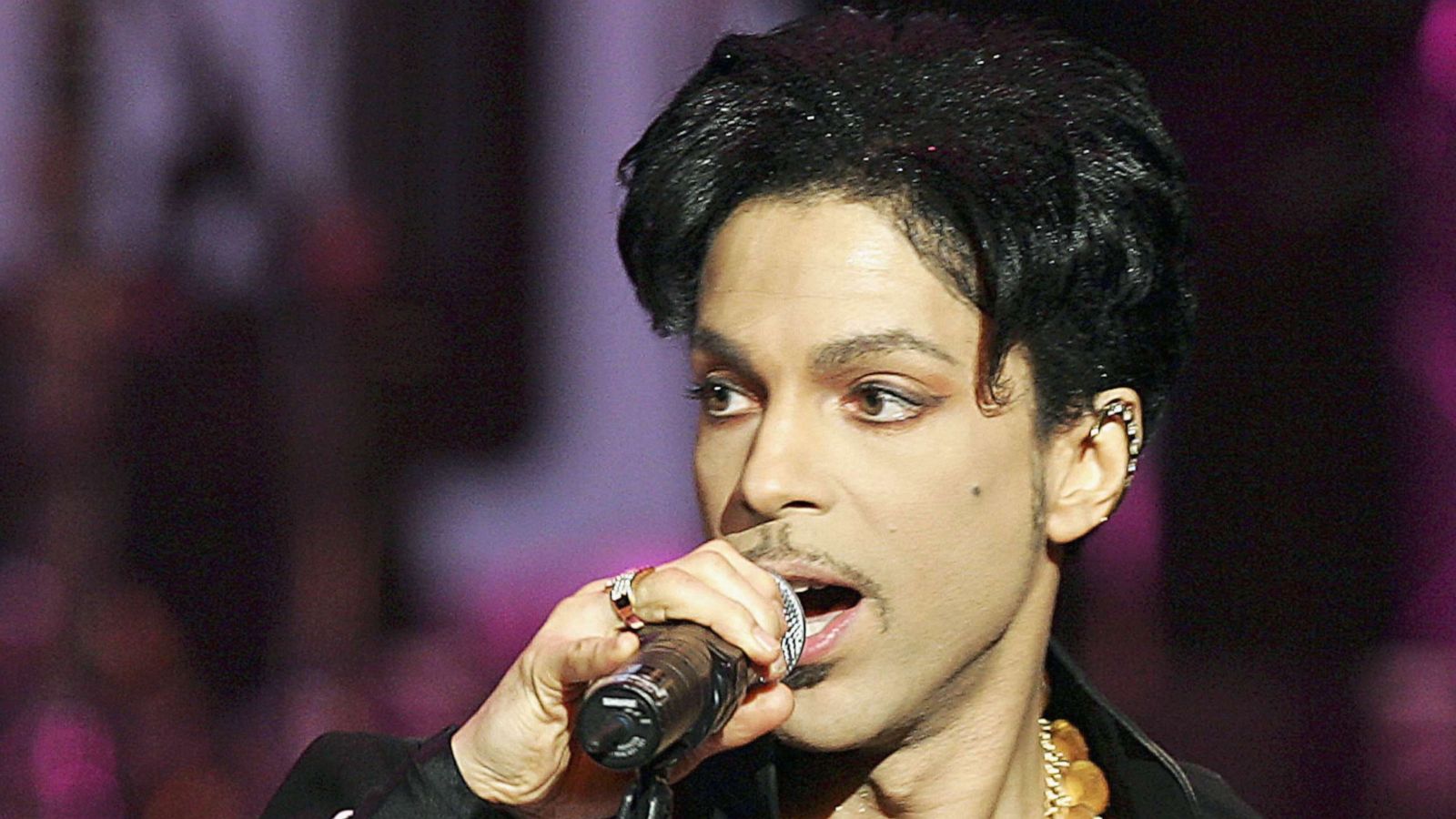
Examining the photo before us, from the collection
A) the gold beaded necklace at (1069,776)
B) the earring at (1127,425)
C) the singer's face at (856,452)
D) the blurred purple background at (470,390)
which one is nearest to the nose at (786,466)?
the singer's face at (856,452)

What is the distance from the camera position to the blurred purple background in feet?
12.4

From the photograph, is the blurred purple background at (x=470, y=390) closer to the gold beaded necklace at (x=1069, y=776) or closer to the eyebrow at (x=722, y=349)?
the gold beaded necklace at (x=1069, y=776)

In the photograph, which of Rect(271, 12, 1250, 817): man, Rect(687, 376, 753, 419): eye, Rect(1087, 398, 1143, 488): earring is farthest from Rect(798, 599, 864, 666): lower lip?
Rect(1087, 398, 1143, 488): earring

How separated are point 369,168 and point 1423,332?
76.6 inches

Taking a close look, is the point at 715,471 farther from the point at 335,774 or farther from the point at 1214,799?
the point at 1214,799

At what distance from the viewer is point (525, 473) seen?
384 centimetres

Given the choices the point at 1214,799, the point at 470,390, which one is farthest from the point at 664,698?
the point at 470,390

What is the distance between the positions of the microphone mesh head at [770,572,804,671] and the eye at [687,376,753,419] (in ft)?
0.82

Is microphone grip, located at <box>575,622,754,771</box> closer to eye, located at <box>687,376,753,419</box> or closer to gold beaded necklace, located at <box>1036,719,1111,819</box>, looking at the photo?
eye, located at <box>687,376,753,419</box>

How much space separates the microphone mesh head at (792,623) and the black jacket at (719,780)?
0.28 meters

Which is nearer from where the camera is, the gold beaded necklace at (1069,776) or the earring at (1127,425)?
the earring at (1127,425)

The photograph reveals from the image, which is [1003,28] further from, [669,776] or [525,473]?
[525,473]

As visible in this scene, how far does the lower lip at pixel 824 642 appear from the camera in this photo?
1814mm

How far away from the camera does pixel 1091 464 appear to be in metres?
2.02
